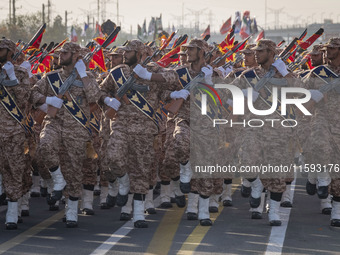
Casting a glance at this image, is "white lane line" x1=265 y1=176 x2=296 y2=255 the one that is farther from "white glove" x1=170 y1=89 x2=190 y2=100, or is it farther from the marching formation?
"white glove" x1=170 y1=89 x2=190 y2=100

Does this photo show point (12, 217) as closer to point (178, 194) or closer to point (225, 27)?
point (178, 194)

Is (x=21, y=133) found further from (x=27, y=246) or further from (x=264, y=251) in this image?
(x=264, y=251)

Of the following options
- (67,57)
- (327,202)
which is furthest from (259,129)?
(67,57)

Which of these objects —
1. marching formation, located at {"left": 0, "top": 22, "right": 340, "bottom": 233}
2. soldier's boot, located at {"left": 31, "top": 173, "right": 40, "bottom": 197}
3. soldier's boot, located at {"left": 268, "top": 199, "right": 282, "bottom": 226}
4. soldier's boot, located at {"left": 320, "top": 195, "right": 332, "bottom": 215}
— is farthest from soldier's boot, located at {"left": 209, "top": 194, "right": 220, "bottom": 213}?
soldier's boot, located at {"left": 31, "top": 173, "right": 40, "bottom": 197}

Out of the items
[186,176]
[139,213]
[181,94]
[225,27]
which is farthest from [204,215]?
[225,27]

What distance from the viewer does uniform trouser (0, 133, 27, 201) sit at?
31.9 feet

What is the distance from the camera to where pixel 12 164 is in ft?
32.0

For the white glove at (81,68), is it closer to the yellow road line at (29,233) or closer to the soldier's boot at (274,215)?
the yellow road line at (29,233)

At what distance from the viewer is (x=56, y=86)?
32.7 ft

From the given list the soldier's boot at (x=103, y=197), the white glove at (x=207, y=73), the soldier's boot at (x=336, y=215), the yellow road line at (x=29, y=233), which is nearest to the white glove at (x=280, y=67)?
the white glove at (x=207, y=73)

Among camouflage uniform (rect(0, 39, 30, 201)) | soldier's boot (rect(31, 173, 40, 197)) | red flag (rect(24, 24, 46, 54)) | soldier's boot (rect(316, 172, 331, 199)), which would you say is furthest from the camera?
→ soldier's boot (rect(31, 173, 40, 197))

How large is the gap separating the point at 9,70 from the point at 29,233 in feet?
6.45

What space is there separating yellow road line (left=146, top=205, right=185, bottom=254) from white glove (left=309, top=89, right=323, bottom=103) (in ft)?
7.54

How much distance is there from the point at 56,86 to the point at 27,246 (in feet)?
7.44
